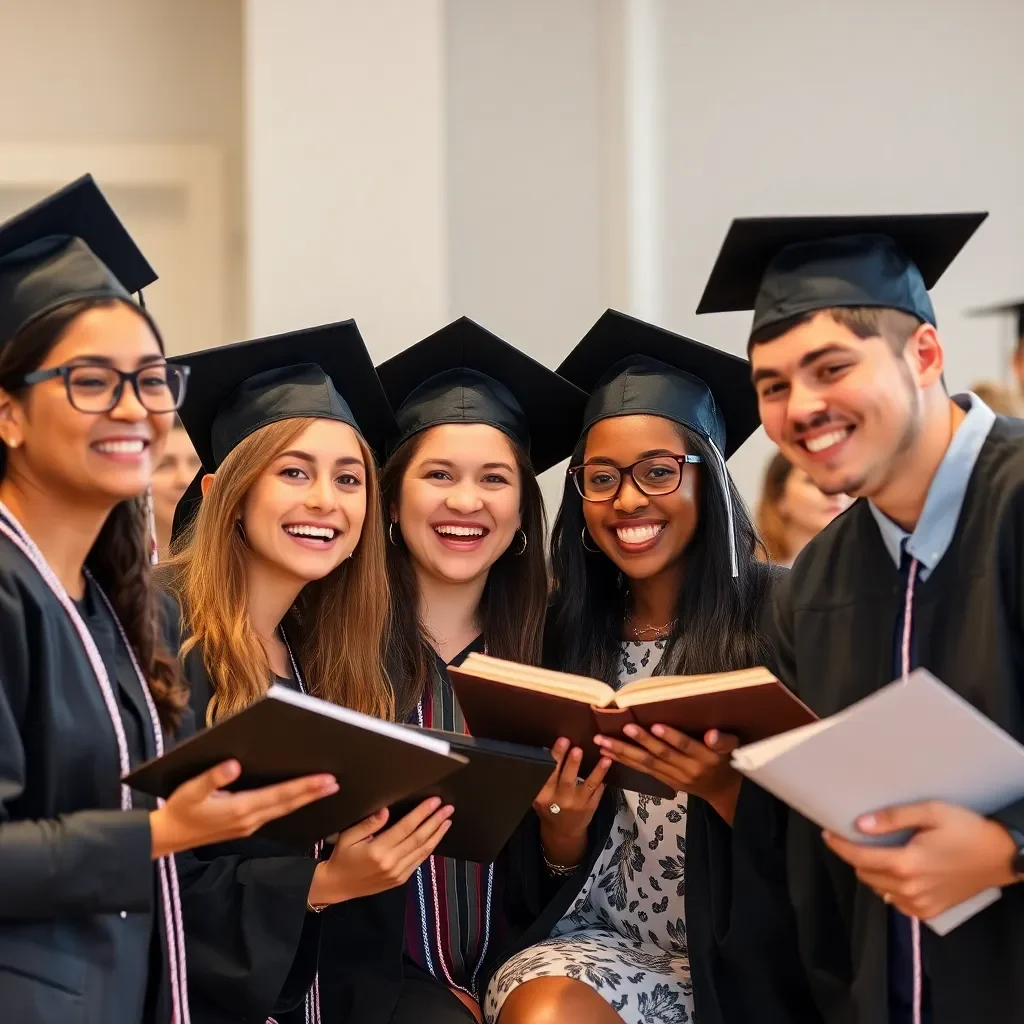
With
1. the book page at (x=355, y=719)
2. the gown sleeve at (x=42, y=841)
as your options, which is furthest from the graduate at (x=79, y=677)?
the book page at (x=355, y=719)

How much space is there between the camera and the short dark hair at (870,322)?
2100 millimetres

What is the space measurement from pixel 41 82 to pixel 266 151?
1.07 m

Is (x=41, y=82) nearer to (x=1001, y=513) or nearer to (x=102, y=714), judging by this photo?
(x=102, y=714)

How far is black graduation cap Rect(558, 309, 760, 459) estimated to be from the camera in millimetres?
3023

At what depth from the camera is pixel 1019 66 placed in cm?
546

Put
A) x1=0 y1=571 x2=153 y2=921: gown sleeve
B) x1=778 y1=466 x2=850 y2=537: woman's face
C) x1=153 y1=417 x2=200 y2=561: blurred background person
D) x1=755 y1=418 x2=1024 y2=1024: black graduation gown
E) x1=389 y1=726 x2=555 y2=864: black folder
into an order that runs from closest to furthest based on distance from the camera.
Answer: x1=0 y1=571 x2=153 y2=921: gown sleeve, x1=755 y1=418 x2=1024 y2=1024: black graduation gown, x1=389 y1=726 x2=555 y2=864: black folder, x1=778 y1=466 x2=850 y2=537: woman's face, x1=153 y1=417 x2=200 y2=561: blurred background person

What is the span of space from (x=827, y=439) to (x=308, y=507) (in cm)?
111

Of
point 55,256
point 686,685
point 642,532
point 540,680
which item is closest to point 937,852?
point 686,685

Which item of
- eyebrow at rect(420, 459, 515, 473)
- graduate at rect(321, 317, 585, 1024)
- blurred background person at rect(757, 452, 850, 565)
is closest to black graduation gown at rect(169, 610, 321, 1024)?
graduate at rect(321, 317, 585, 1024)

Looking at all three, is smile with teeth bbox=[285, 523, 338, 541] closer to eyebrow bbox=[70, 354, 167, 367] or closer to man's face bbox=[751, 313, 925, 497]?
eyebrow bbox=[70, 354, 167, 367]

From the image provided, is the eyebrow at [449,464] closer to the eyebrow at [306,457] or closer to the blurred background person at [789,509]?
the eyebrow at [306,457]

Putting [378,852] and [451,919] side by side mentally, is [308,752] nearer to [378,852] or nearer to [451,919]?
[378,852]

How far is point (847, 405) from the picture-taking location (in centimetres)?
205

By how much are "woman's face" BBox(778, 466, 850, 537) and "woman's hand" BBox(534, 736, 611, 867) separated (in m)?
1.69
